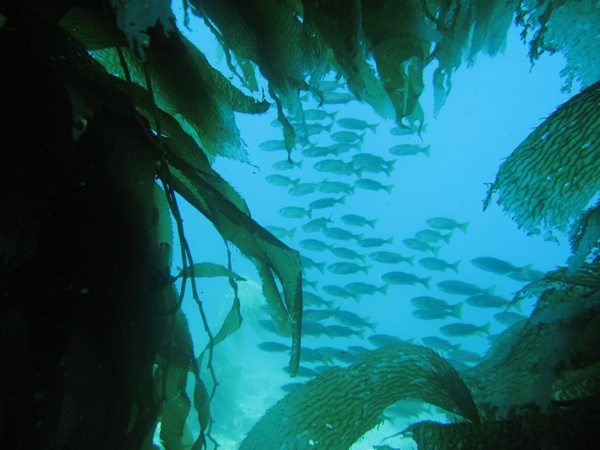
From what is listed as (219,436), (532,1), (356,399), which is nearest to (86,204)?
(356,399)

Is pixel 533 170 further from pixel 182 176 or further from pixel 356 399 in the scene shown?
pixel 182 176

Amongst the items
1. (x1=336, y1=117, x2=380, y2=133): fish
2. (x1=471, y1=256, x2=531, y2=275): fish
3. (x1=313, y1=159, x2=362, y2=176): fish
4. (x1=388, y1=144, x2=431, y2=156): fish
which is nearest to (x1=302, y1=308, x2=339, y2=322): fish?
(x1=313, y1=159, x2=362, y2=176): fish

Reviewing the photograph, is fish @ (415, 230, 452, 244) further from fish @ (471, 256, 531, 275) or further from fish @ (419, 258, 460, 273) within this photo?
fish @ (471, 256, 531, 275)

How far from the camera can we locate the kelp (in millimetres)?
1271

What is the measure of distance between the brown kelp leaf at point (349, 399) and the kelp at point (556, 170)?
0.65 meters

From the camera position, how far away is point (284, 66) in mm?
1367

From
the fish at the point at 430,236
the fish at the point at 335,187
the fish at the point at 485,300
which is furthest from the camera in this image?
the fish at the point at 430,236

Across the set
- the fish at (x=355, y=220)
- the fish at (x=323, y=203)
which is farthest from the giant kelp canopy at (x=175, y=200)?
the fish at (x=355, y=220)

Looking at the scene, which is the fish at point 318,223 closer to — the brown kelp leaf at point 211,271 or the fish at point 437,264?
the fish at point 437,264

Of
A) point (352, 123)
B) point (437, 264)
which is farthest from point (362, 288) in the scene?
point (352, 123)

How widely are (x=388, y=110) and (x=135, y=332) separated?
1313 mm

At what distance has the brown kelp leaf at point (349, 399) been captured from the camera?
1269mm

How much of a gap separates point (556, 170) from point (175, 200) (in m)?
1.37

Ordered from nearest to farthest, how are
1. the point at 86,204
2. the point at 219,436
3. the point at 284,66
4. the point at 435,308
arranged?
the point at 86,204 < the point at 284,66 < the point at 219,436 < the point at 435,308
